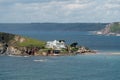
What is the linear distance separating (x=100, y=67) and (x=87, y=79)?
112 ft

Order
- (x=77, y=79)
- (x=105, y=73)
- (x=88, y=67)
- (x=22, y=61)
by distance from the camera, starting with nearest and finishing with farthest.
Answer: (x=77, y=79)
(x=105, y=73)
(x=88, y=67)
(x=22, y=61)

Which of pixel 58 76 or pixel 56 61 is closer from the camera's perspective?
pixel 58 76

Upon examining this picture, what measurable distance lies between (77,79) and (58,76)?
8.96 m

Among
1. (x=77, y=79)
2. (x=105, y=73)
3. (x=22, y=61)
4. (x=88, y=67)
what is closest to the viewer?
(x=77, y=79)

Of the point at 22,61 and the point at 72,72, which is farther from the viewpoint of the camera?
the point at 22,61

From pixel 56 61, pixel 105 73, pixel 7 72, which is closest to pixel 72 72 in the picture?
pixel 105 73

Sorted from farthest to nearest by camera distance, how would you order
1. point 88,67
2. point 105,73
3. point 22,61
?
point 22,61
point 88,67
point 105,73

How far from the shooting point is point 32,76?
14100cm

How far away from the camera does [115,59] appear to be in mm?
197000

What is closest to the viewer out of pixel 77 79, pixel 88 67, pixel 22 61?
pixel 77 79

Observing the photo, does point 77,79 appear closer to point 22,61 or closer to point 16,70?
point 16,70

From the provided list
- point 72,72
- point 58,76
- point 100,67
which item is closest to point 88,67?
point 100,67

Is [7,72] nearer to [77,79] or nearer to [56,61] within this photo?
[77,79]

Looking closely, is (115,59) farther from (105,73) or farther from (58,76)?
(58,76)
